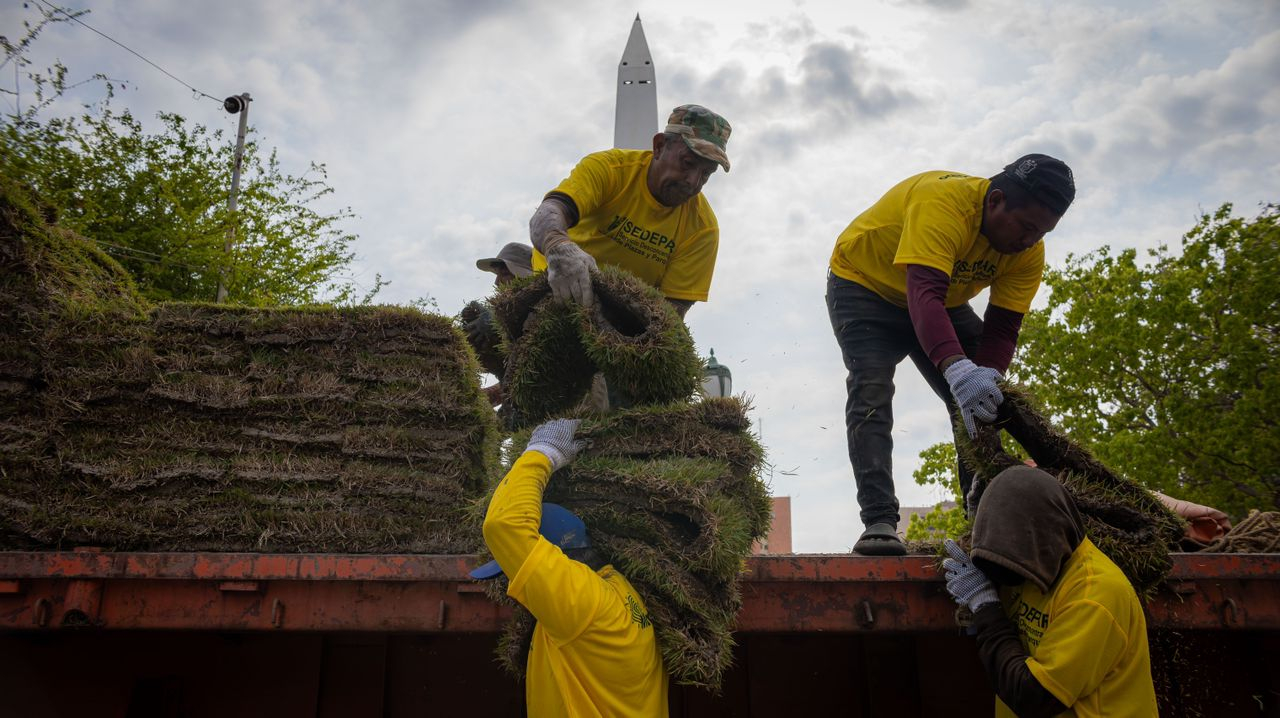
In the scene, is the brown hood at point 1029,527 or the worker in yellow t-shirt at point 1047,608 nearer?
the worker in yellow t-shirt at point 1047,608

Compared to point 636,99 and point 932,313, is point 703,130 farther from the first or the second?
point 636,99

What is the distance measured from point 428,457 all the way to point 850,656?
5.41 feet

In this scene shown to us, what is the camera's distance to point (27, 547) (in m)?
2.71

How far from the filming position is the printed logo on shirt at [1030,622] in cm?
234

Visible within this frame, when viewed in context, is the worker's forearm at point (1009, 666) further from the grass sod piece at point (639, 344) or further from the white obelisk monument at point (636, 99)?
the white obelisk monument at point (636, 99)

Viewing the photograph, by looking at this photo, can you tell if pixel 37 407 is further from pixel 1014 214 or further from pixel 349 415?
pixel 1014 214

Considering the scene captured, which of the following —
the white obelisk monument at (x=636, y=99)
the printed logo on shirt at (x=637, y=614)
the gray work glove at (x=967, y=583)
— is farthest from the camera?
the white obelisk monument at (x=636, y=99)

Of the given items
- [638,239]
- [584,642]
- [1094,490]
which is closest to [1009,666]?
[1094,490]

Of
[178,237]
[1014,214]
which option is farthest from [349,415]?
[178,237]

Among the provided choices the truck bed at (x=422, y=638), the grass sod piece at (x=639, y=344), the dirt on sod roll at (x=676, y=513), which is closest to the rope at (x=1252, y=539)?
the truck bed at (x=422, y=638)

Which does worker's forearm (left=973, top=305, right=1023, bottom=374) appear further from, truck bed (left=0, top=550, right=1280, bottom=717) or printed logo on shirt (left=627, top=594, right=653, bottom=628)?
printed logo on shirt (left=627, top=594, right=653, bottom=628)

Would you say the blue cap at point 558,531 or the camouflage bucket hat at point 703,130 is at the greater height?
the camouflage bucket hat at point 703,130

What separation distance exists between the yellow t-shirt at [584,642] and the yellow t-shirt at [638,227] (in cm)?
167

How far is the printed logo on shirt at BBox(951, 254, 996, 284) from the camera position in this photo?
11.6ft
